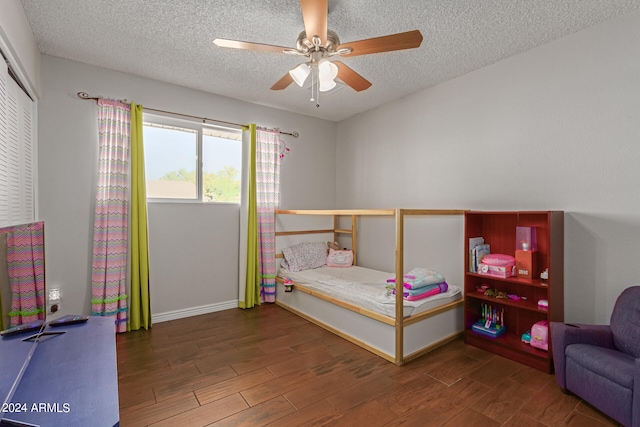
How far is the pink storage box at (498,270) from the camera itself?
252 cm

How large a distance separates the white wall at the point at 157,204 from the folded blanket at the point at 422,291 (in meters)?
2.10

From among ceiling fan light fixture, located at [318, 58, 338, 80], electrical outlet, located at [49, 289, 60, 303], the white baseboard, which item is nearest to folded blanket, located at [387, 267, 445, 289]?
ceiling fan light fixture, located at [318, 58, 338, 80]

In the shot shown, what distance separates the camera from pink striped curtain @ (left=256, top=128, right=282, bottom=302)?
12.6 ft

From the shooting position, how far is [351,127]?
14.6ft

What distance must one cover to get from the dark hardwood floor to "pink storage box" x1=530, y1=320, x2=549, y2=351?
8.2 inches

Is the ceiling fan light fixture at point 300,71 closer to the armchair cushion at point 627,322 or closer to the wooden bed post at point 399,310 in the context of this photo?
the wooden bed post at point 399,310

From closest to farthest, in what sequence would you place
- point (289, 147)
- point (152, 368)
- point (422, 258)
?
point (152, 368), point (422, 258), point (289, 147)

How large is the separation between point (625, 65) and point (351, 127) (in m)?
2.87

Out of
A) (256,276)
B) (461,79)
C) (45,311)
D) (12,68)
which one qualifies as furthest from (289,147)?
(45,311)

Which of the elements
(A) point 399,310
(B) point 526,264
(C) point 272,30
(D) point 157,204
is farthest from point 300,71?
(B) point 526,264

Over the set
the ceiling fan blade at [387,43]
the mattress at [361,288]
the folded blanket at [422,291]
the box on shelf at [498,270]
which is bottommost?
the mattress at [361,288]

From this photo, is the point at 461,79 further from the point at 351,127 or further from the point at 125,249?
the point at 125,249

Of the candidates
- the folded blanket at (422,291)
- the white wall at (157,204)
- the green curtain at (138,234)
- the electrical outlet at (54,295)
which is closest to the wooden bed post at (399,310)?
the folded blanket at (422,291)

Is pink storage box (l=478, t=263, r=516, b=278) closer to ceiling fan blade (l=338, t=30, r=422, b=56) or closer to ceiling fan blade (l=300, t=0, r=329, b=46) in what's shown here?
ceiling fan blade (l=338, t=30, r=422, b=56)
